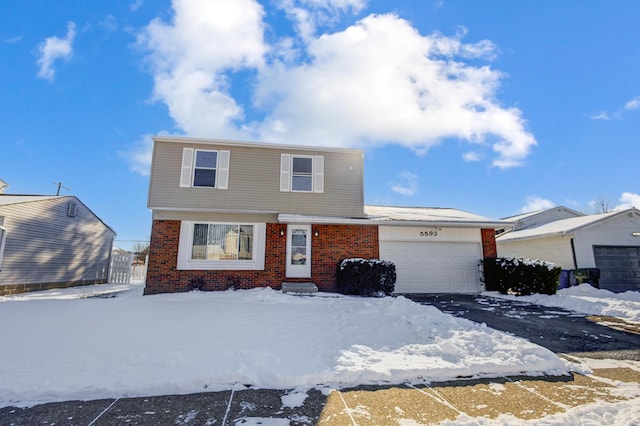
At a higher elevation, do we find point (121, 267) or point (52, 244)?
point (52, 244)

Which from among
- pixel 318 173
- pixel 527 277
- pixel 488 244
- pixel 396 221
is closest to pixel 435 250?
pixel 396 221

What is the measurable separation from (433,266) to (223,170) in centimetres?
866

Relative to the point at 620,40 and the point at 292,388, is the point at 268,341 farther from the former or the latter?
the point at 620,40

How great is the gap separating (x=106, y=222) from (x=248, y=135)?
11324 mm

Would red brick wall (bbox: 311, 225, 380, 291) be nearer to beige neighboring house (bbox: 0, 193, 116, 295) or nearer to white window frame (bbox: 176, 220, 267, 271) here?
white window frame (bbox: 176, 220, 267, 271)

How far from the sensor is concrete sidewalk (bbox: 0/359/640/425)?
275cm

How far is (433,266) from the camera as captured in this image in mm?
11656

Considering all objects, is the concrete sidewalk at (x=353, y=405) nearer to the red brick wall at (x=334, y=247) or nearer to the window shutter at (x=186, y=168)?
the red brick wall at (x=334, y=247)

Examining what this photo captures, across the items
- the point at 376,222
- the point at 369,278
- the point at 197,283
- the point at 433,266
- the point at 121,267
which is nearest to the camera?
the point at 369,278

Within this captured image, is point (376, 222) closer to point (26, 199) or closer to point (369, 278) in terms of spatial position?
point (369, 278)

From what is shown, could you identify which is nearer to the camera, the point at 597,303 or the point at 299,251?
the point at 597,303

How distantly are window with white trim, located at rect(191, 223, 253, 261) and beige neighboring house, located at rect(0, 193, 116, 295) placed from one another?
7317 millimetres

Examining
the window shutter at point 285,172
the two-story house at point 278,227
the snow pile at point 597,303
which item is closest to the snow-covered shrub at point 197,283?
the two-story house at point 278,227

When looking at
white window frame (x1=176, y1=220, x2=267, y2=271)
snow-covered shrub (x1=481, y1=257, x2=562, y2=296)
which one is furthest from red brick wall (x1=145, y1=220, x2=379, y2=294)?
snow-covered shrub (x1=481, y1=257, x2=562, y2=296)
